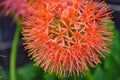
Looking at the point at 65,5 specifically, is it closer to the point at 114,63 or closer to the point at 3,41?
the point at 114,63

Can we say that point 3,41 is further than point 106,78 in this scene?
Yes

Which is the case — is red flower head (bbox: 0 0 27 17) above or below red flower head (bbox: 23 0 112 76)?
above

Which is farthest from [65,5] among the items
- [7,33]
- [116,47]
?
[7,33]

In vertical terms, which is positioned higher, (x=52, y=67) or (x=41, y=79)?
(x=52, y=67)

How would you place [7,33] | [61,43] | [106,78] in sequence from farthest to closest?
[7,33]
[106,78]
[61,43]

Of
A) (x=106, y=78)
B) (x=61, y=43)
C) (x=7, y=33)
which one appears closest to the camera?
(x=61, y=43)

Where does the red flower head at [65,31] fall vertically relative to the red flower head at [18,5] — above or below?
below

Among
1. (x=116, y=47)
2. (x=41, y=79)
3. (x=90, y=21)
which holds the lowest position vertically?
(x=41, y=79)
